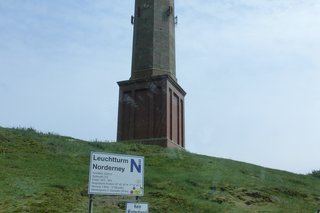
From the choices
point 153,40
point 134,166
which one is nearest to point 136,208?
point 134,166

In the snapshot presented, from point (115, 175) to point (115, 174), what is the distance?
27 millimetres

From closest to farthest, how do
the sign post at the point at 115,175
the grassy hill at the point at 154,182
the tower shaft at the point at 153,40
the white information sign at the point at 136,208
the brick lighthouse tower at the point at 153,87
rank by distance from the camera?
the white information sign at the point at 136,208
the sign post at the point at 115,175
the grassy hill at the point at 154,182
the brick lighthouse tower at the point at 153,87
the tower shaft at the point at 153,40

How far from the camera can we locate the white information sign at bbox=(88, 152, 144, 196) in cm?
1312

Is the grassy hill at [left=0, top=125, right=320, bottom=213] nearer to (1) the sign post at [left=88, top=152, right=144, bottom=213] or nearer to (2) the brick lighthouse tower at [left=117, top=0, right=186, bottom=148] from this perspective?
(1) the sign post at [left=88, top=152, right=144, bottom=213]

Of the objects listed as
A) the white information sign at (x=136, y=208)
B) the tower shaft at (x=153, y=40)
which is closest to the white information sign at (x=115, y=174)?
the white information sign at (x=136, y=208)

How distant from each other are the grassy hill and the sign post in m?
4.27

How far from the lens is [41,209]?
54.5 ft

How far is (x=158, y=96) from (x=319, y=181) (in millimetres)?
12448

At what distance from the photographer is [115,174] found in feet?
43.9

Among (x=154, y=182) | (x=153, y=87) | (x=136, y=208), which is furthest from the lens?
(x=153, y=87)

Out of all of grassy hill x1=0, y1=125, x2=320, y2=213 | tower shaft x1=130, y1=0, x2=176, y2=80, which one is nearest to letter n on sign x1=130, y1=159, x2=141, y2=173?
grassy hill x1=0, y1=125, x2=320, y2=213

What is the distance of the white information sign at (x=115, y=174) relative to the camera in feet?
43.1

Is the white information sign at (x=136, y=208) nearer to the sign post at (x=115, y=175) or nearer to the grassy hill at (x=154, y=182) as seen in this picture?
the sign post at (x=115, y=175)

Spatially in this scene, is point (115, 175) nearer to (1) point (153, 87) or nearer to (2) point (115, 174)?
(2) point (115, 174)
